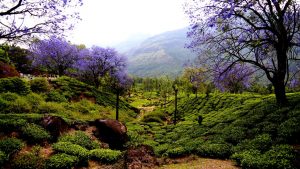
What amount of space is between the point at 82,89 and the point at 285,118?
40986mm

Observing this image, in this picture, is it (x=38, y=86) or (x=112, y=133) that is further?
(x=38, y=86)

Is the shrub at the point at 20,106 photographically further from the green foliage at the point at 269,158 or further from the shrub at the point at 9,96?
the green foliage at the point at 269,158

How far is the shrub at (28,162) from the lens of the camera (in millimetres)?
16250

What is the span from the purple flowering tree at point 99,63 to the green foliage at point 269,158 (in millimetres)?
59900

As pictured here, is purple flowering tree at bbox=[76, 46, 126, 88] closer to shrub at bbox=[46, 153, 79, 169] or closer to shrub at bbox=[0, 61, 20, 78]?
shrub at bbox=[0, 61, 20, 78]

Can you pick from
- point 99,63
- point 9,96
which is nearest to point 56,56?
point 99,63

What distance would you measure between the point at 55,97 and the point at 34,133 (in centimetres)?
2392

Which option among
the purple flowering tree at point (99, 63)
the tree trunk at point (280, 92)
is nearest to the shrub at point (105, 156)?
the tree trunk at point (280, 92)

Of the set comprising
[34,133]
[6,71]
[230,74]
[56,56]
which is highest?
[56,56]

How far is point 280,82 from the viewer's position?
79.3 feet

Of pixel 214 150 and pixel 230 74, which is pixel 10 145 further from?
pixel 230 74

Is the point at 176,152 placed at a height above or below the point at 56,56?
below

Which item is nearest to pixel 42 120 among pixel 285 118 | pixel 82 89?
pixel 285 118

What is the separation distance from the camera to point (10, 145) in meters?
17.9
